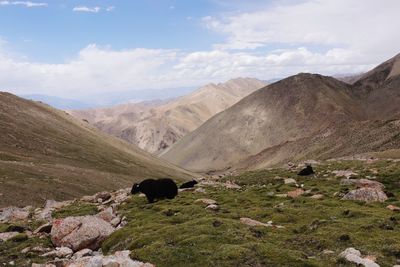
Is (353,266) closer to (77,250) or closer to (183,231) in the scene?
(183,231)

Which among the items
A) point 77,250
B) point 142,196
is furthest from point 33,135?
point 77,250

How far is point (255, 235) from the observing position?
83.2 ft

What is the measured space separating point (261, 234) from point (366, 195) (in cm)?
1888

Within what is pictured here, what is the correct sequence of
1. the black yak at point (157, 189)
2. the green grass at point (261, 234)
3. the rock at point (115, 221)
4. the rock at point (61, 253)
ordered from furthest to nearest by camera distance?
the black yak at point (157, 189) < the rock at point (115, 221) < the rock at point (61, 253) < the green grass at point (261, 234)

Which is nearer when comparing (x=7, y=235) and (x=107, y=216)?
(x=7, y=235)

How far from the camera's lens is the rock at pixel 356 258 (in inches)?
798

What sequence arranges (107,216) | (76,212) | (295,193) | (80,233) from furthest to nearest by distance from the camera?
1. (295,193)
2. (76,212)
3. (107,216)
4. (80,233)

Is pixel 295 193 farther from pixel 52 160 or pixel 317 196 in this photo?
pixel 52 160

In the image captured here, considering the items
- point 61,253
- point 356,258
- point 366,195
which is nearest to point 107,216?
point 61,253

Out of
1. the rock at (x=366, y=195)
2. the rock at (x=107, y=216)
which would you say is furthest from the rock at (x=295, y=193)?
the rock at (x=107, y=216)

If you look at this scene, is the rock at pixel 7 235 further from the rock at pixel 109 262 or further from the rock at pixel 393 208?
the rock at pixel 393 208

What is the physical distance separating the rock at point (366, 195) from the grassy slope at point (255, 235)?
1072mm

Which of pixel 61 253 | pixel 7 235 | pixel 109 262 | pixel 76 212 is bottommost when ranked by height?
pixel 76 212

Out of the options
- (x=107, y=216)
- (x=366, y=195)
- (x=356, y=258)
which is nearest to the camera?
Answer: (x=356, y=258)
